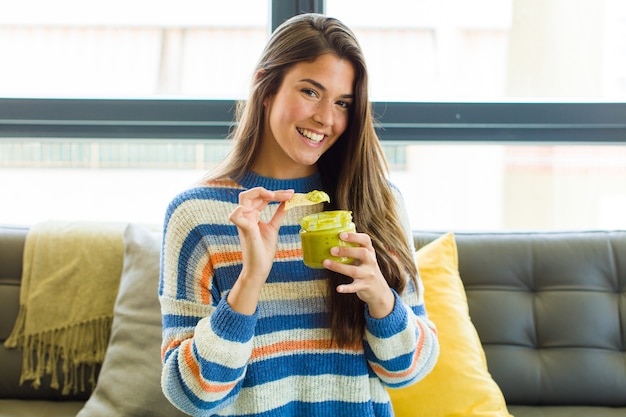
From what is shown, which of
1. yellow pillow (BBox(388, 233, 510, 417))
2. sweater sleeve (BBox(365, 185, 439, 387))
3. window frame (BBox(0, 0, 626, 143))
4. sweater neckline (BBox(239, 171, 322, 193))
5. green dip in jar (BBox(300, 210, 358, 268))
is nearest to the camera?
green dip in jar (BBox(300, 210, 358, 268))

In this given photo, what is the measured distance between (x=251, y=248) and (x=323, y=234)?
5.8 inches

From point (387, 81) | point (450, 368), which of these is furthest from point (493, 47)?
point (450, 368)

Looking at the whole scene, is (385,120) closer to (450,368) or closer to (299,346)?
(450,368)

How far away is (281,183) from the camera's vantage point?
1728 mm

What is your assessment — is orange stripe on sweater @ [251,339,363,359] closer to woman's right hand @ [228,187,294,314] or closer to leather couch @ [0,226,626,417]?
woman's right hand @ [228,187,294,314]

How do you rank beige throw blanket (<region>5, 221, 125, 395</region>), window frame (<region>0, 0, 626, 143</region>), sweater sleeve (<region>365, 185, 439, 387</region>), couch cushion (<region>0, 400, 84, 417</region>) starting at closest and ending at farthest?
sweater sleeve (<region>365, 185, 439, 387</region>), couch cushion (<region>0, 400, 84, 417</region>), beige throw blanket (<region>5, 221, 125, 395</region>), window frame (<region>0, 0, 626, 143</region>)

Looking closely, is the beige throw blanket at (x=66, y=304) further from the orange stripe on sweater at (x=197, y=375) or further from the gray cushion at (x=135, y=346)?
the orange stripe on sweater at (x=197, y=375)

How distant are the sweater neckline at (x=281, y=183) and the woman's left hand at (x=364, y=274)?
324 millimetres

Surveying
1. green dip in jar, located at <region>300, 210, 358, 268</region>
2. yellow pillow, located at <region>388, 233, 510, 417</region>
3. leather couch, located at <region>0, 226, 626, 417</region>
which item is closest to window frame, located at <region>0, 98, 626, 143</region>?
leather couch, located at <region>0, 226, 626, 417</region>

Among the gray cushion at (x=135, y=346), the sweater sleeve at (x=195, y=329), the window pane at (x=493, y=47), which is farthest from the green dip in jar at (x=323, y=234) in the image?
the window pane at (x=493, y=47)

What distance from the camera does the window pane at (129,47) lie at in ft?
9.50

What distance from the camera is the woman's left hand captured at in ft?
4.71

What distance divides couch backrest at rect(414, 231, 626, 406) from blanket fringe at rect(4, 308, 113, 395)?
3.58 feet

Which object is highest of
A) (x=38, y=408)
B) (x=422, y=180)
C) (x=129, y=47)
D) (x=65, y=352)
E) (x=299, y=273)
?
(x=129, y=47)
